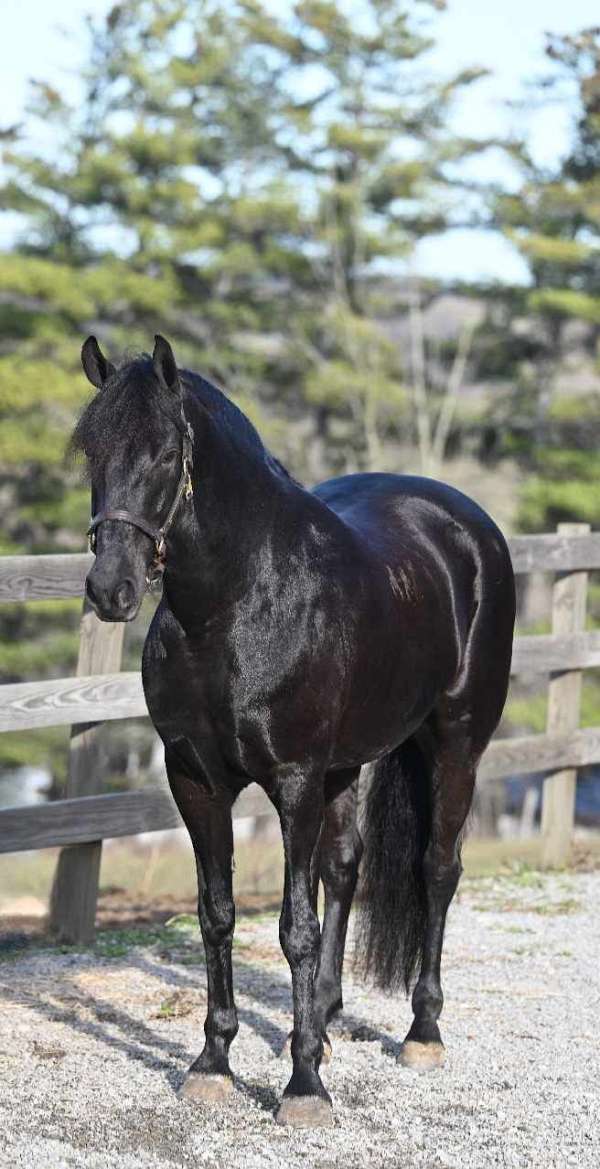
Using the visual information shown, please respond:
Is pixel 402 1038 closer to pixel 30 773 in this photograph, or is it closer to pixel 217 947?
pixel 217 947

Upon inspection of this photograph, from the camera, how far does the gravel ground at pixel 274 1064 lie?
344 cm

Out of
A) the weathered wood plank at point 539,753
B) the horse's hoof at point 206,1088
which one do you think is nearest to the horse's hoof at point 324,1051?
the horse's hoof at point 206,1088

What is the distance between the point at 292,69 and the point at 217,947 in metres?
27.3

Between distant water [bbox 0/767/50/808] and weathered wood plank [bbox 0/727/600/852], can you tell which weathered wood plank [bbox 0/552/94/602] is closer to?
weathered wood plank [bbox 0/727/600/852]

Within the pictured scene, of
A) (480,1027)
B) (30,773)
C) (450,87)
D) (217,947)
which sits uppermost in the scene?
(450,87)

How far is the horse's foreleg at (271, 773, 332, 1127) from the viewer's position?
3.60m

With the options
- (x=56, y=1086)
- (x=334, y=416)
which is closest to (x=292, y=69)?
(x=334, y=416)

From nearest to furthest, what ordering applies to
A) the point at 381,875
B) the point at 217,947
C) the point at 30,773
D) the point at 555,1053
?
the point at 217,947 → the point at 555,1053 → the point at 381,875 → the point at 30,773

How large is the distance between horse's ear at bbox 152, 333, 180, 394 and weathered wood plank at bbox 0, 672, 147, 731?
2.01m

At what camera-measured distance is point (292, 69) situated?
28.8 m

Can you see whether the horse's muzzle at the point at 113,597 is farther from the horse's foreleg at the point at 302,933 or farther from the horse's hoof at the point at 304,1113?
the horse's hoof at the point at 304,1113

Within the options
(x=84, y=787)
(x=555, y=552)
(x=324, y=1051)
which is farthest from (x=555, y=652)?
(x=324, y=1051)

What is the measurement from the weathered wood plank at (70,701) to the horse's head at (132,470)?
6.37 feet

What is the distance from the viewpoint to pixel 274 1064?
4.07 metres
